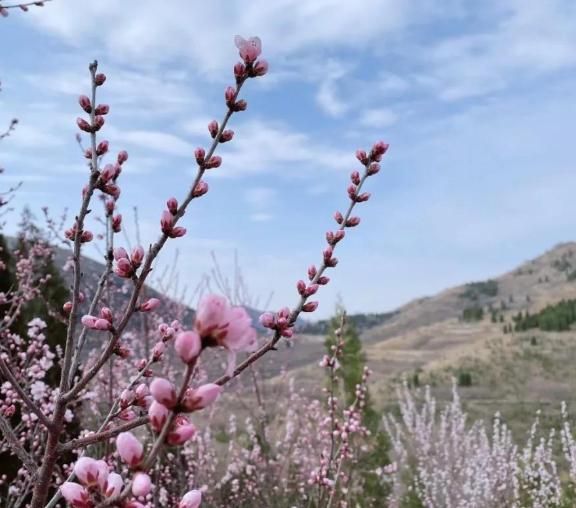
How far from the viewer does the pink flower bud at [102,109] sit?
1863 mm

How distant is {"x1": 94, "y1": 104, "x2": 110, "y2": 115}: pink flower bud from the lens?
6.11 feet

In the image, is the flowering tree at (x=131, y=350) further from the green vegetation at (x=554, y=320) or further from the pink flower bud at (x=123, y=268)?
the green vegetation at (x=554, y=320)

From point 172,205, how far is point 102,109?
0.51m

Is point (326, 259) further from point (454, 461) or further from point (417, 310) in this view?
point (417, 310)

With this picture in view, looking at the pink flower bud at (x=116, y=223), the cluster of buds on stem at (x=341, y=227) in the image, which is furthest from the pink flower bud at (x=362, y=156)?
the pink flower bud at (x=116, y=223)

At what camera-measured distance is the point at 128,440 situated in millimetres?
959

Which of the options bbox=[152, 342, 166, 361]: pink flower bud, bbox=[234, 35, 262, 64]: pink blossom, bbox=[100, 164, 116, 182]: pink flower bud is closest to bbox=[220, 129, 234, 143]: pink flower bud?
bbox=[234, 35, 262, 64]: pink blossom

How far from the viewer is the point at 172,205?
1562 mm

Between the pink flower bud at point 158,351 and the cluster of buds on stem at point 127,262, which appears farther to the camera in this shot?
the pink flower bud at point 158,351

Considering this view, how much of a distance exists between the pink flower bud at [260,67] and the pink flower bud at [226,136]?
172 millimetres

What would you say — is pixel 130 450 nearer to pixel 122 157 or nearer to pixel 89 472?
pixel 89 472

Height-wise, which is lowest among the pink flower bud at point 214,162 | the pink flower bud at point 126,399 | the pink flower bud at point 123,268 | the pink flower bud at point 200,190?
the pink flower bud at point 126,399

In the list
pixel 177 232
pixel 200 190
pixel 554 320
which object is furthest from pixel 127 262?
pixel 554 320

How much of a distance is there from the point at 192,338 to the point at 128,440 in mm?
214
